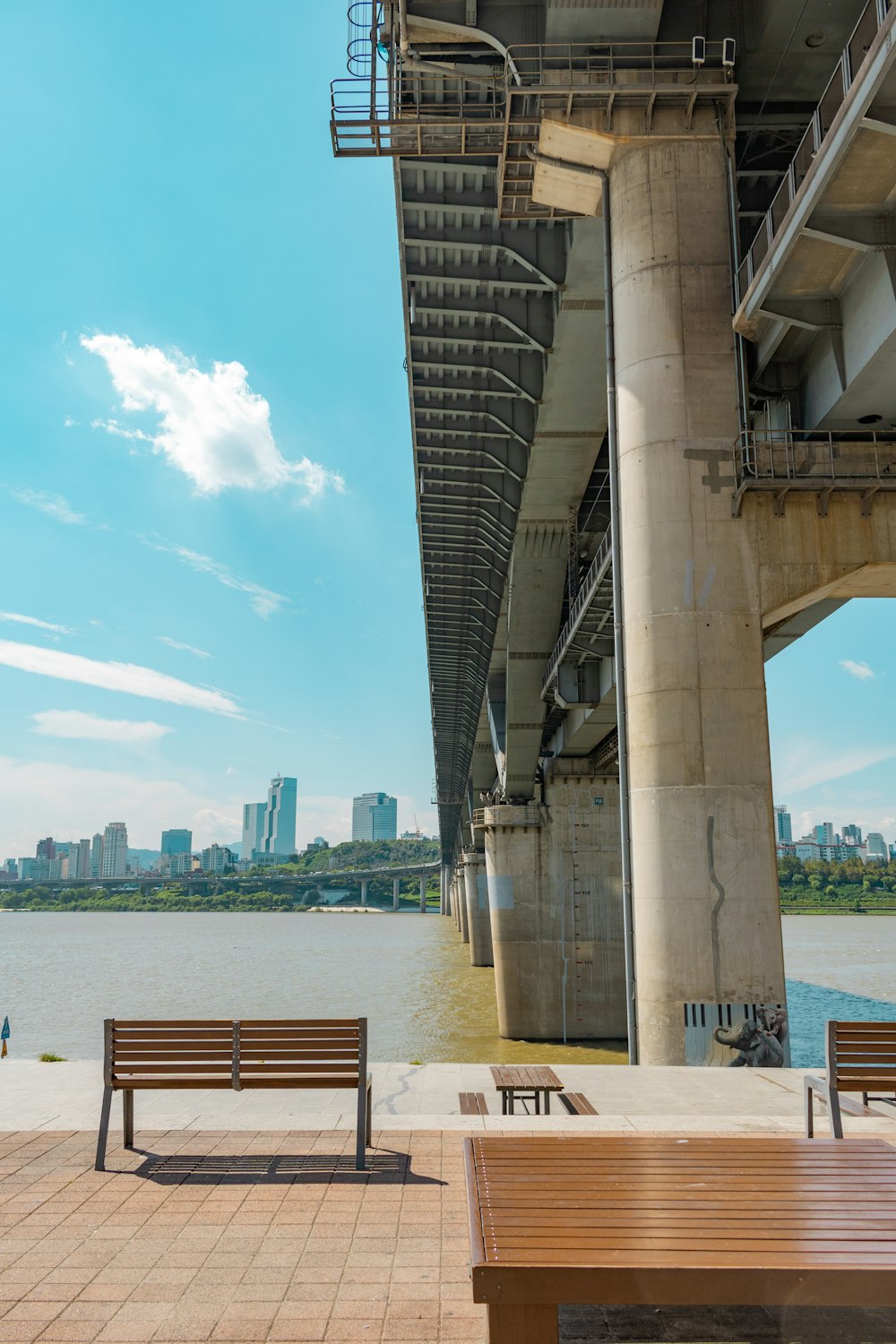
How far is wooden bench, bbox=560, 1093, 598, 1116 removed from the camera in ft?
27.7

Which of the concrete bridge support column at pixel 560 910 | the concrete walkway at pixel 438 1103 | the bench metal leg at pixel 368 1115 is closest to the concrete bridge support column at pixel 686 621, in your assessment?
the concrete walkway at pixel 438 1103

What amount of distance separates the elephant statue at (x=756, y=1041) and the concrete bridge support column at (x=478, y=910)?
39.5m

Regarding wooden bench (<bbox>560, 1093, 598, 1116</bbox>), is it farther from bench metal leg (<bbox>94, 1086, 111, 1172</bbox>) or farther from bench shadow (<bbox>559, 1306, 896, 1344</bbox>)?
bench shadow (<bbox>559, 1306, 896, 1344</bbox>)

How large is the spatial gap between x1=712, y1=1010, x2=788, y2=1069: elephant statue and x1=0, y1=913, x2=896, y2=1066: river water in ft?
44.2

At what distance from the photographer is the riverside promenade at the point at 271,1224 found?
13.5ft

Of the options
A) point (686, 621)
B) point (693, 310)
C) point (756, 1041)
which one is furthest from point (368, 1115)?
point (693, 310)

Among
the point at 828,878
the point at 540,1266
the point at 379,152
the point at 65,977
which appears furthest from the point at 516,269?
the point at 828,878

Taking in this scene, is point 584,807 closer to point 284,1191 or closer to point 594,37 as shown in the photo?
point 594,37

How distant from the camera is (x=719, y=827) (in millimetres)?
12484

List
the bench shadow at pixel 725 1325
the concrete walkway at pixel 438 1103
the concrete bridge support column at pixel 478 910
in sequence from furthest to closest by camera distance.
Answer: the concrete bridge support column at pixel 478 910 < the concrete walkway at pixel 438 1103 < the bench shadow at pixel 725 1325

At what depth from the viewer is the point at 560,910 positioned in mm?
36438

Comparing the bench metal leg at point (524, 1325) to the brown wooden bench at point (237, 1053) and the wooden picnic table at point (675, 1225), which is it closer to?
the wooden picnic table at point (675, 1225)

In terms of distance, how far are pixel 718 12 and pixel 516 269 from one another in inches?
219

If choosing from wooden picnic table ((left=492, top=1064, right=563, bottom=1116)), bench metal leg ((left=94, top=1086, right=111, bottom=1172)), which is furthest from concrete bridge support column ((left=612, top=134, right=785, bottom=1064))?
bench metal leg ((left=94, top=1086, right=111, bottom=1172))
